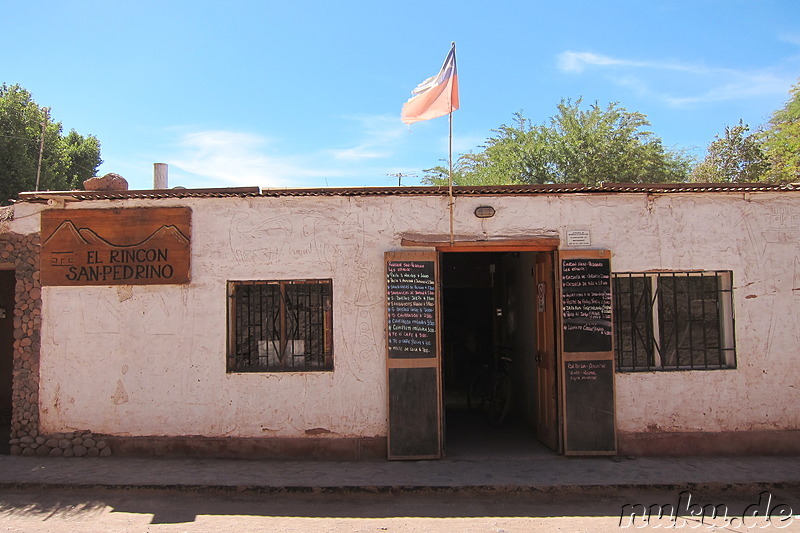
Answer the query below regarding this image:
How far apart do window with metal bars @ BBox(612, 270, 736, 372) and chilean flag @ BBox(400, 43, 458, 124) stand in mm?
2955

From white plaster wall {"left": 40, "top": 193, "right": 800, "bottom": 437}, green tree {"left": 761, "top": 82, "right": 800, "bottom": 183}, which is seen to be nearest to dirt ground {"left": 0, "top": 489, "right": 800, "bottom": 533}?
white plaster wall {"left": 40, "top": 193, "right": 800, "bottom": 437}

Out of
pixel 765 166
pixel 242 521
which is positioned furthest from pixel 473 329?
pixel 765 166

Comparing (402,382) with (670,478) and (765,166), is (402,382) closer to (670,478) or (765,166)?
(670,478)

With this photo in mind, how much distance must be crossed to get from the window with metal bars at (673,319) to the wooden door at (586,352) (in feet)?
0.94

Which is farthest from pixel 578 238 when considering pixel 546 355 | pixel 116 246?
pixel 116 246

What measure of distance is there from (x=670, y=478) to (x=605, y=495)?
33.1 inches

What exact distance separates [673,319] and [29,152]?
2450 centimetres

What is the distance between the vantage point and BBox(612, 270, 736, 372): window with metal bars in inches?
292

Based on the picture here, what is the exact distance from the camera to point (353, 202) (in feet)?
24.2

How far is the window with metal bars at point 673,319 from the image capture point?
292 inches

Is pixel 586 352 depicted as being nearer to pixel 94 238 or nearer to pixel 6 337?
pixel 94 238

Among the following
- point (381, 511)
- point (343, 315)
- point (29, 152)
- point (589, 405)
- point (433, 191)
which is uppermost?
point (29, 152)

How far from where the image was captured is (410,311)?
23.6 ft

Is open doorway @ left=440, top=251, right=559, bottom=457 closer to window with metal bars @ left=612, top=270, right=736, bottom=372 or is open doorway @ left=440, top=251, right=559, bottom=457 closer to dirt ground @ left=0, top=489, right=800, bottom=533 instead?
window with metal bars @ left=612, top=270, right=736, bottom=372
